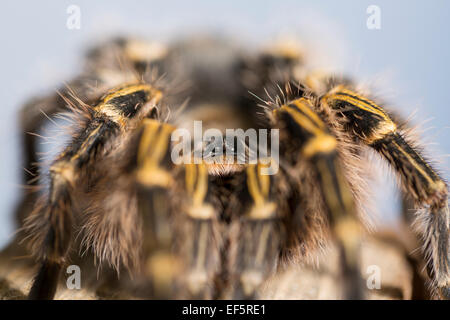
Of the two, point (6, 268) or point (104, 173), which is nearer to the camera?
point (104, 173)

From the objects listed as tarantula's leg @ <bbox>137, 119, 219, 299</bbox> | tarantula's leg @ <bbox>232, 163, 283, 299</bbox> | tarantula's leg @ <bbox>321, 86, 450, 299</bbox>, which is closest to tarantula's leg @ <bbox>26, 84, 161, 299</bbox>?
tarantula's leg @ <bbox>137, 119, 219, 299</bbox>

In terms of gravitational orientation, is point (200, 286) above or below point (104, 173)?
below

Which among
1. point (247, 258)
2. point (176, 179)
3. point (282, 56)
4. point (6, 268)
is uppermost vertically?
point (282, 56)

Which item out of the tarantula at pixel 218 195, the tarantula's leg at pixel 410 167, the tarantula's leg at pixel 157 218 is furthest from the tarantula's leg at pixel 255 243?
the tarantula's leg at pixel 410 167

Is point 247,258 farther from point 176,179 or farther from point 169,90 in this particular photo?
point 169,90

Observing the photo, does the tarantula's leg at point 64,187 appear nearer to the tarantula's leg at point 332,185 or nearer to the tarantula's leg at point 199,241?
the tarantula's leg at point 199,241

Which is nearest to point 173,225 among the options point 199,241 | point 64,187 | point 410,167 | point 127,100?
point 199,241

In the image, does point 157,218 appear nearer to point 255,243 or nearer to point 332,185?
point 255,243
